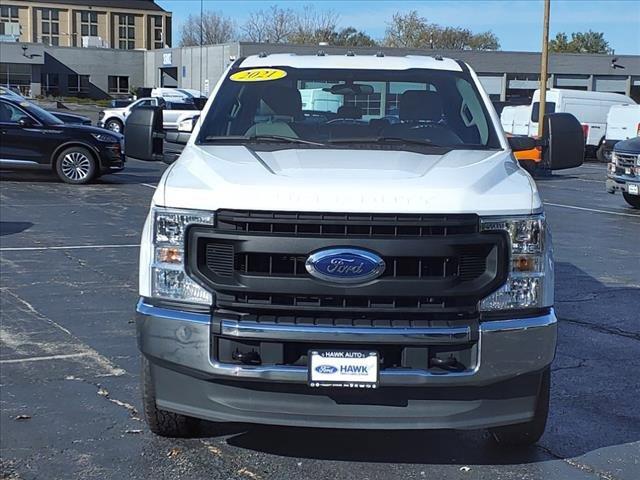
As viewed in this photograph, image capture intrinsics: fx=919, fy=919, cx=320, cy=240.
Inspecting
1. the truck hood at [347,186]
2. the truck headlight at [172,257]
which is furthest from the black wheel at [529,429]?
the truck headlight at [172,257]

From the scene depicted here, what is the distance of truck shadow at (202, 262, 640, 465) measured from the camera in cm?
463

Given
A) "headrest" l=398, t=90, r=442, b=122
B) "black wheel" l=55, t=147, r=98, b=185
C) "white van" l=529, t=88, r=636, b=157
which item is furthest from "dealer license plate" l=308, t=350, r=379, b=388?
"white van" l=529, t=88, r=636, b=157

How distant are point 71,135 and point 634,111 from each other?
17.6 meters

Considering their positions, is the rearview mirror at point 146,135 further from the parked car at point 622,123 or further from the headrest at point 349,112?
the parked car at point 622,123

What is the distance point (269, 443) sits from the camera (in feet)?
15.6

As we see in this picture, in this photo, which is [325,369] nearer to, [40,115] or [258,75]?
[258,75]

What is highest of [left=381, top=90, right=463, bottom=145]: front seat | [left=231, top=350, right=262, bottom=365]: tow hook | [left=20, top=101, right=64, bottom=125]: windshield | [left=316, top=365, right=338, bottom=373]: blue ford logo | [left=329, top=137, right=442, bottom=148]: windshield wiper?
[left=381, top=90, right=463, bottom=145]: front seat

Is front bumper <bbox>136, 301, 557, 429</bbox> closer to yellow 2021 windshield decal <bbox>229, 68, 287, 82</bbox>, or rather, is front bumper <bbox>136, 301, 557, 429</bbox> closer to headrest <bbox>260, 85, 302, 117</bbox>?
headrest <bbox>260, 85, 302, 117</bbox>

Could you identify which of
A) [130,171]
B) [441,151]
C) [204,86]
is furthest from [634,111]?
[204,86]

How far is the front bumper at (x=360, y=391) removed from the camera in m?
3.89

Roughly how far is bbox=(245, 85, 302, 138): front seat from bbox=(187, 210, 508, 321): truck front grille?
1.55m

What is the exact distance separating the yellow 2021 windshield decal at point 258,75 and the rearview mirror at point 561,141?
1747 mm

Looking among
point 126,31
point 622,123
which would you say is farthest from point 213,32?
point 622,123

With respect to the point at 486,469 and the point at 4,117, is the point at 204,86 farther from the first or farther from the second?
the point at 486,469
